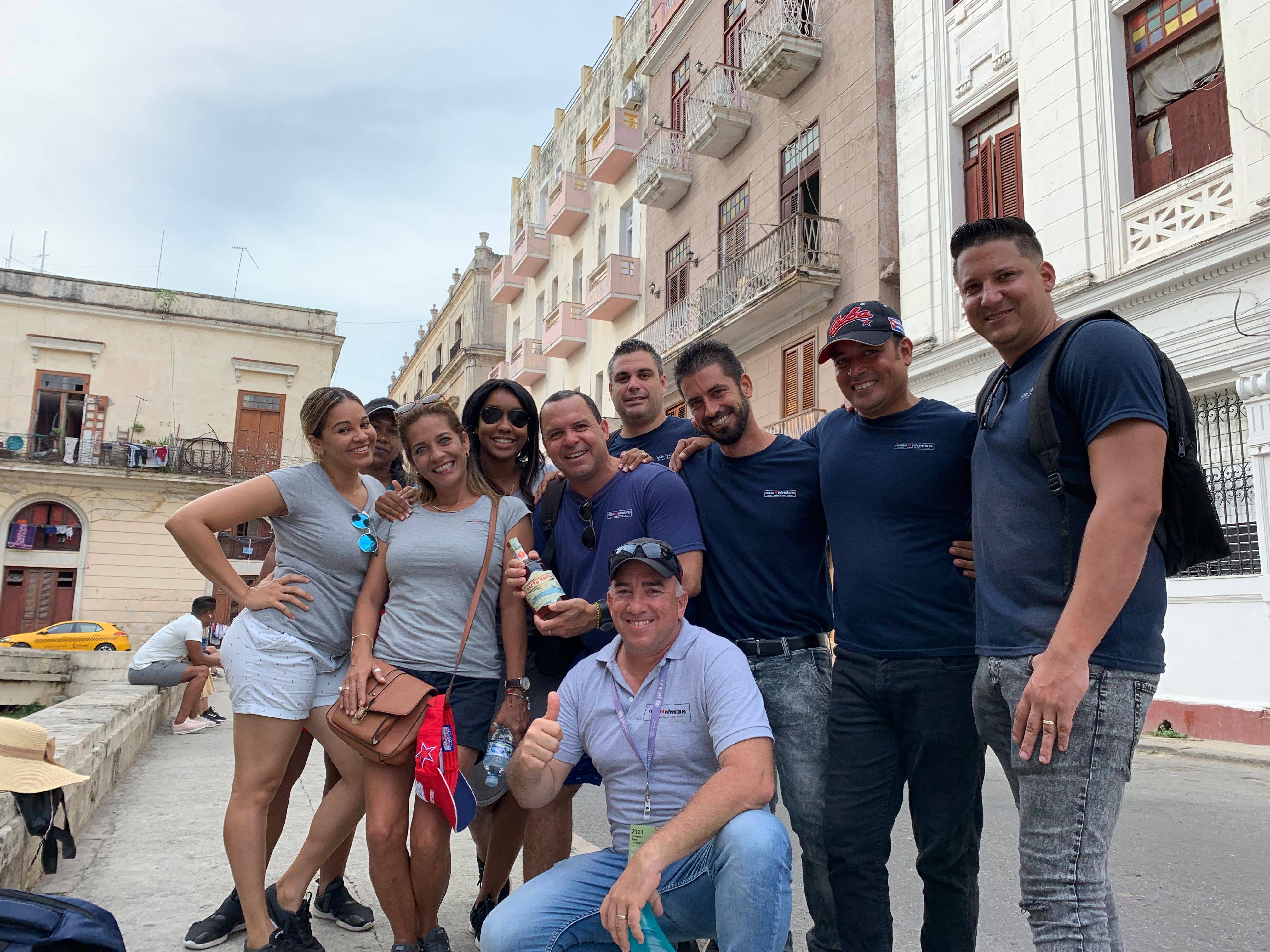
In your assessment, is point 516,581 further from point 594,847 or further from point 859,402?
point 594,847

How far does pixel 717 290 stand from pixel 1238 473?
10175mm

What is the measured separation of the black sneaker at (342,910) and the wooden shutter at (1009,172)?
39.4ft

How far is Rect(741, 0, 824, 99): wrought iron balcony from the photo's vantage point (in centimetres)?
1622

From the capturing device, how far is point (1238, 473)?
10.1 m

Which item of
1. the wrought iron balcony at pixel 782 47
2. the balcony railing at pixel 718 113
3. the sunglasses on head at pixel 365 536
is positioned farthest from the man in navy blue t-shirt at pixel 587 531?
the balcony railing at pixel 718 113

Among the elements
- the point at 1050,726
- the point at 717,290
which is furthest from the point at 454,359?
the point at 1050,726

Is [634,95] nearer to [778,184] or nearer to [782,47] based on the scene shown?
[778,184]

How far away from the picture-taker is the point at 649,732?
2.90m

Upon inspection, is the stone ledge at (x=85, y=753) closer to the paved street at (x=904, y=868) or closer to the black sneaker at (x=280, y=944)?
the paved street at (x=904, y=868)

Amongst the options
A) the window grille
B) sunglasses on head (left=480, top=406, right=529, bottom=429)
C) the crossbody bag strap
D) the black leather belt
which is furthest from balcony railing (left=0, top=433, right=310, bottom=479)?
the black leather belt

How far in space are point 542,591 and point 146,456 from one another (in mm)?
33184

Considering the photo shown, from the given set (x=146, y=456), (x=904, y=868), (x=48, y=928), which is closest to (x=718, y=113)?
(x=904, y=868)

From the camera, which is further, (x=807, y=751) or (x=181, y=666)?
(x=181, y=666)

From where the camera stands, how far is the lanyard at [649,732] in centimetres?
288
